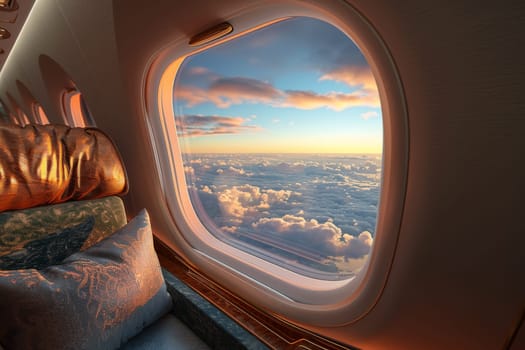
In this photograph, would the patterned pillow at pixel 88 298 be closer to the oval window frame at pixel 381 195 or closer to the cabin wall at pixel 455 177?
the oval window frame at pixel 381 195

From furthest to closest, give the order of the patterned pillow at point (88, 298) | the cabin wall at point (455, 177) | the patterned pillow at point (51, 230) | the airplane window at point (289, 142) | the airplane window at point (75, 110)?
the airplane window at point (75, 110)
the airplane window at point (289, 142)
the patterned pillow at point (51, 230)
the patterned pillow at point (88, 298)
the cabin wall at point (455, 177)

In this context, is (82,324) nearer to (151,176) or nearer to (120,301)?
(120,301)

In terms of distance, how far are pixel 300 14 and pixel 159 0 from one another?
Result: 2.21 ft

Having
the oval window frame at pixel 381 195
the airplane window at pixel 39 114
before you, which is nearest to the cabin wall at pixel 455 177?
the oval window frame at pixel 381 195

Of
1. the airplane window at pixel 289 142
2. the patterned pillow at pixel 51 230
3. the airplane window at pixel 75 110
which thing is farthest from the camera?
the airplane window at pixel 75 110

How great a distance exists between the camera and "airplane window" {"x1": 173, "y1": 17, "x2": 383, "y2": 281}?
97 cm

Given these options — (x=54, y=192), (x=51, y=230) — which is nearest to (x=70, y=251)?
(x=51, y=230)

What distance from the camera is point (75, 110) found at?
3.27m

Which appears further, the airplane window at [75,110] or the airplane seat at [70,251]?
the airplane window at [75,110]

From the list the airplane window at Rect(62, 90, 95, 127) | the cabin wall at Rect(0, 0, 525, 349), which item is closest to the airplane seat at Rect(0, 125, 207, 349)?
the cabin wall at Rect(0, 0, 525, 349)

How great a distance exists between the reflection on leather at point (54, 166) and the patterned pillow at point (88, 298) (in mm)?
360

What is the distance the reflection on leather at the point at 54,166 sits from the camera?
2.83 ft

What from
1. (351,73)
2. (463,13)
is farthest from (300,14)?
(463,13)

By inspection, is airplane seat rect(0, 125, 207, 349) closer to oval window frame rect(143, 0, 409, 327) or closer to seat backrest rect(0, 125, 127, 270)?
seat backrest rect(0, 125, 127, 270)
